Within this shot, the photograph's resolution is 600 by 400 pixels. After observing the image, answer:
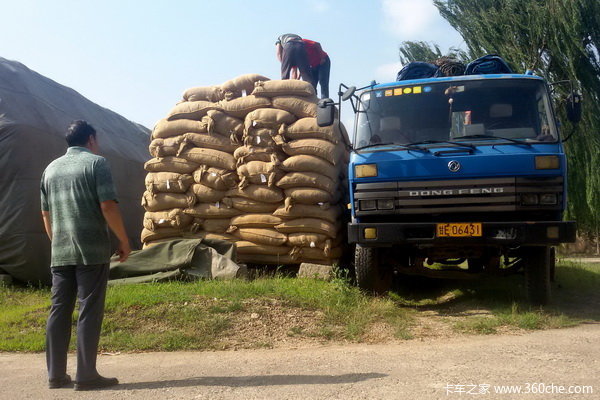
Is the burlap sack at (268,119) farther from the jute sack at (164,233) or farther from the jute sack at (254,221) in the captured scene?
the jute sack at (164,233)

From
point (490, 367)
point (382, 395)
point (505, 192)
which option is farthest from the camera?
point (505, 192)

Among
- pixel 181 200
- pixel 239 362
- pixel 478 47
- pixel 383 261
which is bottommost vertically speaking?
pixel 239 362

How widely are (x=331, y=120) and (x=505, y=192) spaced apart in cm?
213

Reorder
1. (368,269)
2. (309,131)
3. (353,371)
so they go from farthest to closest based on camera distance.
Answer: (309,131) < (368,269) < (353,371)

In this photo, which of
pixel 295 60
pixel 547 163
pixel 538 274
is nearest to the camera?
pixel 547 163

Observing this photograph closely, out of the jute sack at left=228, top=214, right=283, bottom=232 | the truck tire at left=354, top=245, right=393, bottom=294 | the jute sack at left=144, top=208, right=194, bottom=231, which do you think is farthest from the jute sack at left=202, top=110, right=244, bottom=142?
the truck tire at left=354, top=245, right=393, bottom=294

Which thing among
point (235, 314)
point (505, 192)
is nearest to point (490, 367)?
point (505, 192)

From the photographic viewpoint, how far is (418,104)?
6.54 metres

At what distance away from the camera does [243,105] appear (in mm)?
8352

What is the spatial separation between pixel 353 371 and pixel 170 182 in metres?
5.22

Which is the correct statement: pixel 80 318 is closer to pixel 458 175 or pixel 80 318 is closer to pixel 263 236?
pixel 458 175

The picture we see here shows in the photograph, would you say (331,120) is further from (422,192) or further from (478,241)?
(478,241)

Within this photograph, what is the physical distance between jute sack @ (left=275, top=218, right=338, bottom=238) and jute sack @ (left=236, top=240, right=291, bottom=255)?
0.93ft

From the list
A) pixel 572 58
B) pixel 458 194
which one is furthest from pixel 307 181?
pixel 572 58
